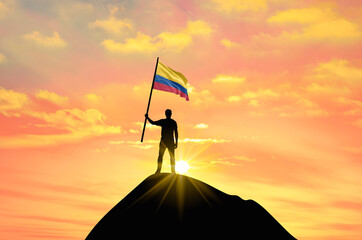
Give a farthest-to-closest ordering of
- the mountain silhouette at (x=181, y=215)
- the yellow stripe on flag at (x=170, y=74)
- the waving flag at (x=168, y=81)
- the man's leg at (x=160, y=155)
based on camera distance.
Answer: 1. the yellow stripe on flag at (x=170, y=74)
2. the waving flag at (x=168, y=81)
3. the man's leg at (x=160, y=155)
4. the mountain silhouette at (x=181, y=215)

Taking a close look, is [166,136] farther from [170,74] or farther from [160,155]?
[170,74]

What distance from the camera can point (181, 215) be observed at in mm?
20359

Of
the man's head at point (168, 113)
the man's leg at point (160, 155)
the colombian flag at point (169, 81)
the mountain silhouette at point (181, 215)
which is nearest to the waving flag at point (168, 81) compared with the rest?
the colombian flag at point (169, 81)

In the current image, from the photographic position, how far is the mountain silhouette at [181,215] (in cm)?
1998

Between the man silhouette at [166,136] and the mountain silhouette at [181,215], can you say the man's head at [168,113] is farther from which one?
the mountain silhouette at [181,215]

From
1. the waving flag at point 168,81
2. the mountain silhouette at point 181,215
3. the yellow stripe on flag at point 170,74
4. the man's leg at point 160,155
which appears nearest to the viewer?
the mountain silhouette at point 181,215

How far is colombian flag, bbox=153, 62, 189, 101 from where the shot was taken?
24.6 meters

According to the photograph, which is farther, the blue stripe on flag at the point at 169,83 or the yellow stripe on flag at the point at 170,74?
the yellow stripe on flag at the point at 170,74

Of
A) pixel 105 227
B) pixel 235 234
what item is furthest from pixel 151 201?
pixel 235 234

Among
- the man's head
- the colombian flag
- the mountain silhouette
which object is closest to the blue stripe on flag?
the colombian flag

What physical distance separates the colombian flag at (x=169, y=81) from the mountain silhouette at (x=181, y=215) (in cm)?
511

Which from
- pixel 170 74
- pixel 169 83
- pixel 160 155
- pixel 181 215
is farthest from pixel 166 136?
pixel 181 215

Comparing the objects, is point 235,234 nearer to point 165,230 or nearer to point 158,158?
point 165,230

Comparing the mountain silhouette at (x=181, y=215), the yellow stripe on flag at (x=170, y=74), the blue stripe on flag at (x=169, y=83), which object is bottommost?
the mountain silhouette at (x=181, y=215)
